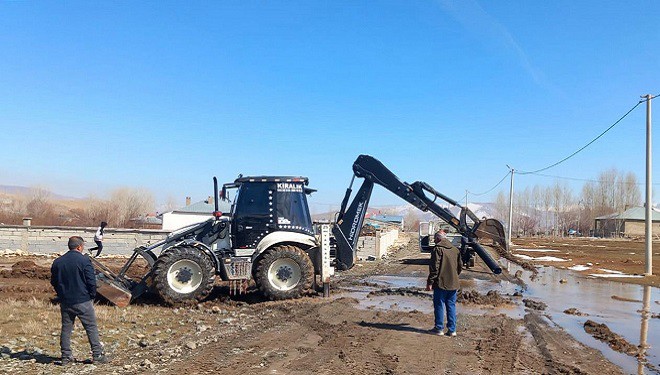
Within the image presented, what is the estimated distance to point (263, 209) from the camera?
12.4m

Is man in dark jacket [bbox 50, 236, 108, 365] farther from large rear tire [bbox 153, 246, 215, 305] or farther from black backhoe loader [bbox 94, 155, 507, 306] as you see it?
large rear tire [bbox 153, 246, 215, 305]

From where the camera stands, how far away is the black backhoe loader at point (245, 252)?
11188 millimetres

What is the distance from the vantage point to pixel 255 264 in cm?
1200

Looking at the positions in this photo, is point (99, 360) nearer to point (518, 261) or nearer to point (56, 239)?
point (56, 239)

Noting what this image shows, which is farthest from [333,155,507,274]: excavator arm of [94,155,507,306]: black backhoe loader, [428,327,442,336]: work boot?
[428,327,442,336]: work boot

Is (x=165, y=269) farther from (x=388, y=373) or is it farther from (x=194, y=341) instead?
(x=388, y=373)

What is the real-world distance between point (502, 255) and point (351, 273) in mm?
15245

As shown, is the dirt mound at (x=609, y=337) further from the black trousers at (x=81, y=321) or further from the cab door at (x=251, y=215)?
the black trousers at (x=81, y=321)

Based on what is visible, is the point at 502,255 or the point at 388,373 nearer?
the point at 388,373

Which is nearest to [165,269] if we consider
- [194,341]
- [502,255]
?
[194,341]

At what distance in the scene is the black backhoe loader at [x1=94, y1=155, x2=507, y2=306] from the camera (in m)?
11.2

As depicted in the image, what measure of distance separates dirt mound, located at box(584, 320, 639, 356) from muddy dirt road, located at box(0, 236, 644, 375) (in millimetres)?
547

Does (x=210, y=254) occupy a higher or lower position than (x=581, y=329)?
higher

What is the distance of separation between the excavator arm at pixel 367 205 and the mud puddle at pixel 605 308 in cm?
211
